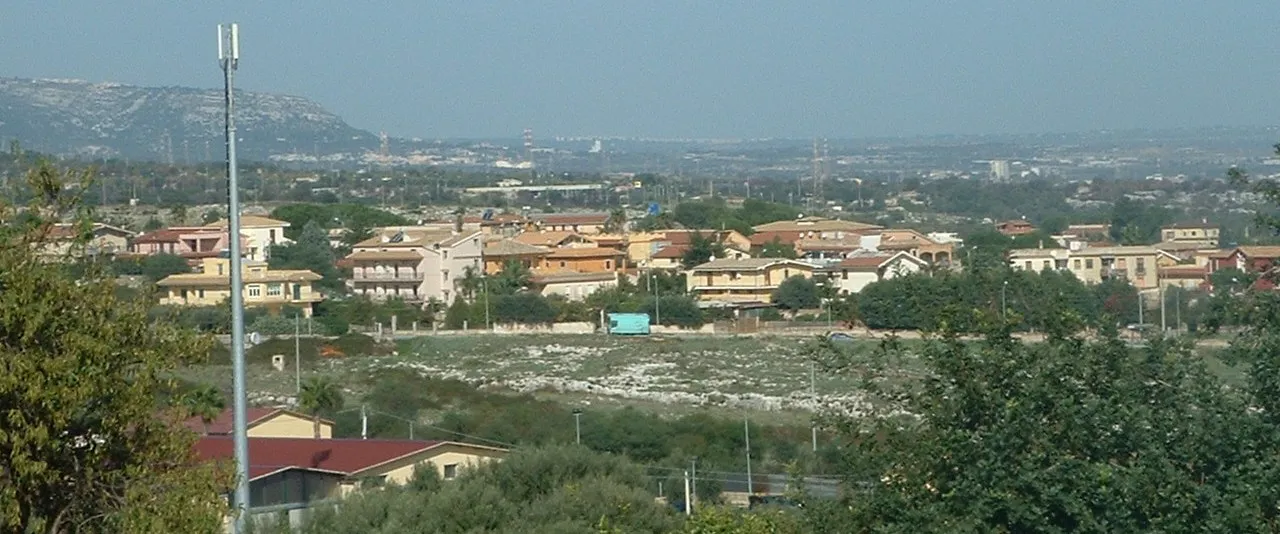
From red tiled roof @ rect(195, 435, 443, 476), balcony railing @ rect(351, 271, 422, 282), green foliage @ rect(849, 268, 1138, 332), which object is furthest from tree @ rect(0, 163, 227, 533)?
balcony railing @ rect(351, 271, 422, 282)

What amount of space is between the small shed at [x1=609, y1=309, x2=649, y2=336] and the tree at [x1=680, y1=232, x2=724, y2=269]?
10.8m

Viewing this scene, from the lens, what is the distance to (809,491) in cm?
731

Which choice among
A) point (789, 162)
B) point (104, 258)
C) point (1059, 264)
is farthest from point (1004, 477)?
point (789, 162)

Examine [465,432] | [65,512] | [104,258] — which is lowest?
[465,432]

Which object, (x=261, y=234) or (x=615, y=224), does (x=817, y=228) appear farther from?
(x=261, y=234)

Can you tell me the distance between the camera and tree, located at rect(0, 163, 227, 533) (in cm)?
455

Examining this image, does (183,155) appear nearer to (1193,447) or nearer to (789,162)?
(789,162)

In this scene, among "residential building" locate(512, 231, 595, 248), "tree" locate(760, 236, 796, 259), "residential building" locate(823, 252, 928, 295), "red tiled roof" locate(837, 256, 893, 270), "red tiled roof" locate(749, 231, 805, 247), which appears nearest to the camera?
"residential building" locate(823, 252, 928, 295)

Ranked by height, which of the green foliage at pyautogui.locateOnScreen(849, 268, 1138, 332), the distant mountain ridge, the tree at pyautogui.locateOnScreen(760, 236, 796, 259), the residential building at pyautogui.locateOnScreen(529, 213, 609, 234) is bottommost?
the tree at pyautogui.locateOnScreen(760, 236, 796, 259)

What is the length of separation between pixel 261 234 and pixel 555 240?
853 cm

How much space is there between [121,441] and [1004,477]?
9.22ft

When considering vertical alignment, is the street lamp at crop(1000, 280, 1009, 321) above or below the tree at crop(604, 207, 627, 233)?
above

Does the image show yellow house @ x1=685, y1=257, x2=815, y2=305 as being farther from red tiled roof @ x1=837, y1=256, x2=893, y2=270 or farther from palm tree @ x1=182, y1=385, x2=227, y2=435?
palm tree @ x1=182, y1=385, x2=227, y2=435

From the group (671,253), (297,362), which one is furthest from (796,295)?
(297,362)
